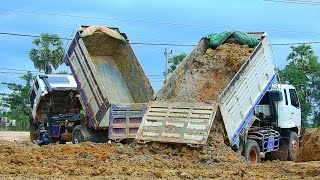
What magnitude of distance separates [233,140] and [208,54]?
9.38 ft

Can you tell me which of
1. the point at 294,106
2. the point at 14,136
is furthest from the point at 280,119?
the point at 14,136

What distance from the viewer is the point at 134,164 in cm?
1209

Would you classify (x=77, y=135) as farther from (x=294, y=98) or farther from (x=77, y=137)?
(x=294, y=98)

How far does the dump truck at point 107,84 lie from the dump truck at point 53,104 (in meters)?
1.96

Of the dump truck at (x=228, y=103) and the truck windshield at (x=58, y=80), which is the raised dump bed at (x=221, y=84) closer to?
the dump truck at (x=228, y=103)

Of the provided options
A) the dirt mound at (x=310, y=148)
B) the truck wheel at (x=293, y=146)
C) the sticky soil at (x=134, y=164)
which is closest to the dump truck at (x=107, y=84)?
the sticky soil at (x=134, y=164)

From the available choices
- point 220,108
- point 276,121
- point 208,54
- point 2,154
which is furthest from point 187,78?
point 2,154

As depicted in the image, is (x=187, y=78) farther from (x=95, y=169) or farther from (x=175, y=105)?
(x=95, y=169)

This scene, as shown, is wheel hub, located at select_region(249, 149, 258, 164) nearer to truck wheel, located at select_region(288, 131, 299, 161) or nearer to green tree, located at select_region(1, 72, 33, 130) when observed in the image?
truck wheel, located at select_region(288, 131, 299, 161)

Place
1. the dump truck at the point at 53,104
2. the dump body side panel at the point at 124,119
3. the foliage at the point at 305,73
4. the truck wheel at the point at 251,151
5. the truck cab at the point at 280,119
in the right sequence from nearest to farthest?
the truck wheel at the point at 251,151, the dump body side panel at the point at 124,119, the truck cab at the point at 280,119, the dump truck at the point at 53,104, the foliage at the point at 305,73

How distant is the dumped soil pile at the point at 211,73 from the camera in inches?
584

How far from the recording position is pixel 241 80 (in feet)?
47.3

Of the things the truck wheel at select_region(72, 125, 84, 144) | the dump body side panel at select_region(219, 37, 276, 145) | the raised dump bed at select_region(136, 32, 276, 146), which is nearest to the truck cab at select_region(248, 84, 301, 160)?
the dump body side panel at select_region(219, 37, 276, 145)

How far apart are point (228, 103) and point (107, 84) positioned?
5798mm
